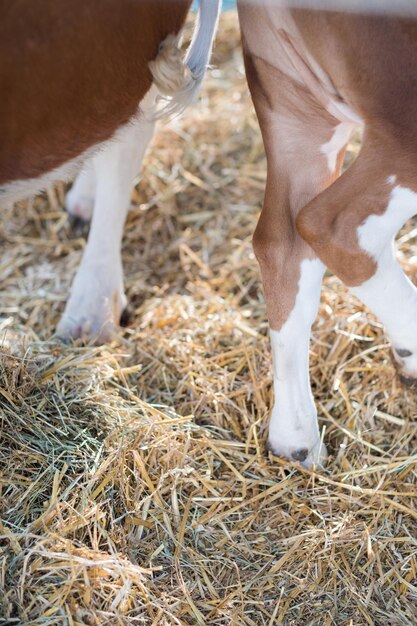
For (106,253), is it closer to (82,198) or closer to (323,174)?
(82,198)

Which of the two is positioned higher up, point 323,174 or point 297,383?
point 323,174

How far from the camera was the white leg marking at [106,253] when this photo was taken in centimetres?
233

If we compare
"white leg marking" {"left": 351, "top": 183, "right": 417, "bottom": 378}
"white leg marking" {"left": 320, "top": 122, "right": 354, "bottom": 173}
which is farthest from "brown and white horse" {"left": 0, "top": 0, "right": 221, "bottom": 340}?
"white leg marking" {"left": 351, "top": 183, "right": 417, "bottom": 378}

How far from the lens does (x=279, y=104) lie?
5.92 feet

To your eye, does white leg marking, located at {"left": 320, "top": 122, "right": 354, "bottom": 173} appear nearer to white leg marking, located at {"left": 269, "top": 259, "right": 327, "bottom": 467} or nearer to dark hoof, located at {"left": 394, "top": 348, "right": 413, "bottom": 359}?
white leg marking, located at {"left": 269, "top": 259, "right": 327, "bottom": 467}

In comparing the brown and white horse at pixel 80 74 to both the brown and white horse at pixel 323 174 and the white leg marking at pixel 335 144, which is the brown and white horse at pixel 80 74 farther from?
the white leg marking at pixel 335 144

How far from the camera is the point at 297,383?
1.92 meters

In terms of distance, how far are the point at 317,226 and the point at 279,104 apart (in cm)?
31

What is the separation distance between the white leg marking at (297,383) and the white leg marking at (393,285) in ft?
0.39

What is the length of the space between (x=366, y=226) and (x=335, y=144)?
0.99 ft

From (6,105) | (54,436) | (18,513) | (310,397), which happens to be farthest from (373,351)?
(6,105)

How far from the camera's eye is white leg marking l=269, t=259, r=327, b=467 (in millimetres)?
1880

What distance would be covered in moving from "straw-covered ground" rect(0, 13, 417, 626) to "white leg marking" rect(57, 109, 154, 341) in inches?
3.7

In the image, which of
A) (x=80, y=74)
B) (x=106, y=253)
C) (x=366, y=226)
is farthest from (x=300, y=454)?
(x=80, y=74)
